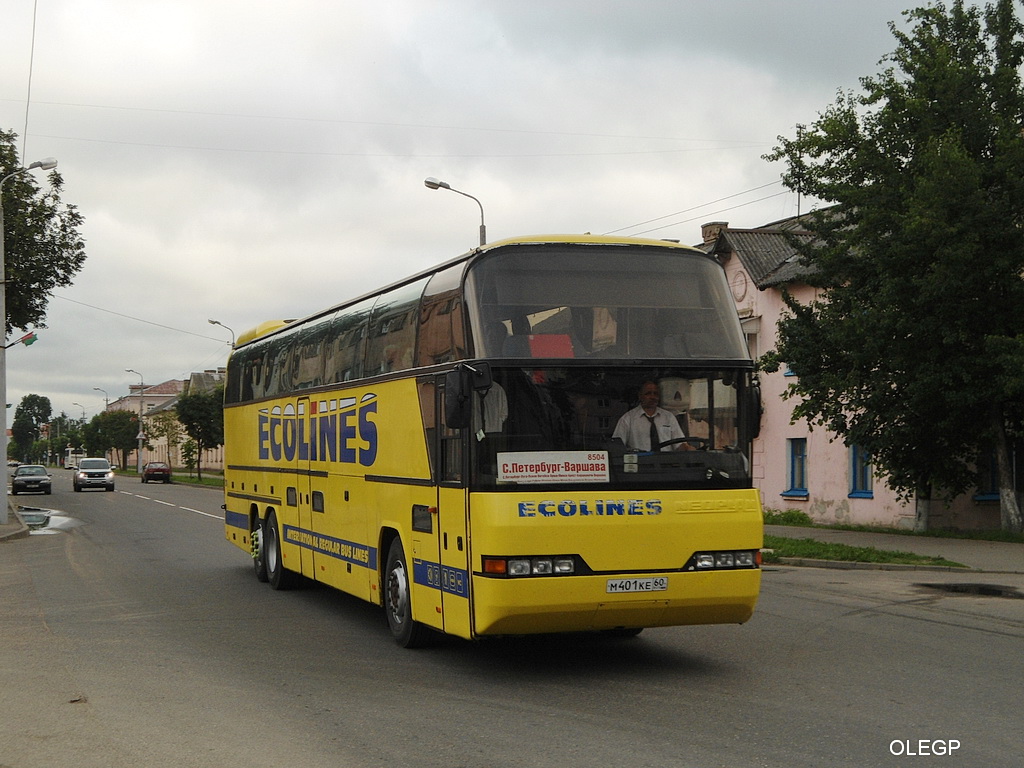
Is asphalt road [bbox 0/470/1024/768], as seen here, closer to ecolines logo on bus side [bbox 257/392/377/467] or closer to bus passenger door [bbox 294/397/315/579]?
bus passenger door [bbox 294/397/315/579]

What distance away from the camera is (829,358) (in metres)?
26.3

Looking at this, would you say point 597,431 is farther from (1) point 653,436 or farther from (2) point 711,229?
(2) point 711,229

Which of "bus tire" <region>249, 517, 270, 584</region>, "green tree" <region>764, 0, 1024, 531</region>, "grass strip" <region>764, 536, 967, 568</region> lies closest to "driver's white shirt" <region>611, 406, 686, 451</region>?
"bus tire" <region>249, 517, 270, 584</region>

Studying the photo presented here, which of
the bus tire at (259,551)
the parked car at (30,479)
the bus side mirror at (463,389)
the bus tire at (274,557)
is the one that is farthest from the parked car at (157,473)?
the bus side mirror at (463,389)

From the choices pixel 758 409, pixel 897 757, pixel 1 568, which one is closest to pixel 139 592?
pixel 1 568


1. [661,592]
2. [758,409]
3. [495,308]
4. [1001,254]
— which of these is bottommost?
[661,592]

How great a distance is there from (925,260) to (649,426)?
16648 millimetres

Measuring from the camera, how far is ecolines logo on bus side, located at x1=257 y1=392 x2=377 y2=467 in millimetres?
11461

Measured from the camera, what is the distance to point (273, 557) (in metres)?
15.8

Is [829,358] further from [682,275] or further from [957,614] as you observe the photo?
[682,275]

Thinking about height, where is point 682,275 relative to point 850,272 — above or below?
below

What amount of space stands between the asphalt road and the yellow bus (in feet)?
2.05

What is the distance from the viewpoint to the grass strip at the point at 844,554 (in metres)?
18.5

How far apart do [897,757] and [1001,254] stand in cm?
1854
